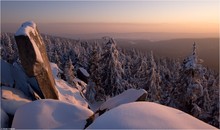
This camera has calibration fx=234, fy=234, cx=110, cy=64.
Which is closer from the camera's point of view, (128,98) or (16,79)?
(128,98)

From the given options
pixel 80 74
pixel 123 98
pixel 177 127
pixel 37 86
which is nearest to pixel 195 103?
pixel 123 98

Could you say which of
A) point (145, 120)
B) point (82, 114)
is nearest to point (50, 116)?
point (82, 114)

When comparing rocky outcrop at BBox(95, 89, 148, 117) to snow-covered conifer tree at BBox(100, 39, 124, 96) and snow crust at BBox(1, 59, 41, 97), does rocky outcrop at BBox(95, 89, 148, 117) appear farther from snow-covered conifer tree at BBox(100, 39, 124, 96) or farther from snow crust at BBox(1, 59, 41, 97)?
snow-covered conifer tree at BBox(100, 39, 124, 96)

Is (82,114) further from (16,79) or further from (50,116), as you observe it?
(16,79)

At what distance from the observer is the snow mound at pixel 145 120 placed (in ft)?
22.2

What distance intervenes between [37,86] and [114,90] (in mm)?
14747

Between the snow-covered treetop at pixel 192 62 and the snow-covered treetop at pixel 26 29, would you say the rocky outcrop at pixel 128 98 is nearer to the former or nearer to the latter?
the snow-covered treetop at pixel 26 29

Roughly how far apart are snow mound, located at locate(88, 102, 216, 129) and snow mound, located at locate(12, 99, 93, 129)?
3.75m

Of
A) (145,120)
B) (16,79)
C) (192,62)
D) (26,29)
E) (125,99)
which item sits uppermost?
(26,29)

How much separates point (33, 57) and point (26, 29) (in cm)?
191

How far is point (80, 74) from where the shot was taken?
146 ft

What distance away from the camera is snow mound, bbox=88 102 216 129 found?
266 inches

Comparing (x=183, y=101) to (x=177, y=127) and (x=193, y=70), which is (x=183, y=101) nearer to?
(x=193, y=70)

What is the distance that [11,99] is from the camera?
13.6 metres
